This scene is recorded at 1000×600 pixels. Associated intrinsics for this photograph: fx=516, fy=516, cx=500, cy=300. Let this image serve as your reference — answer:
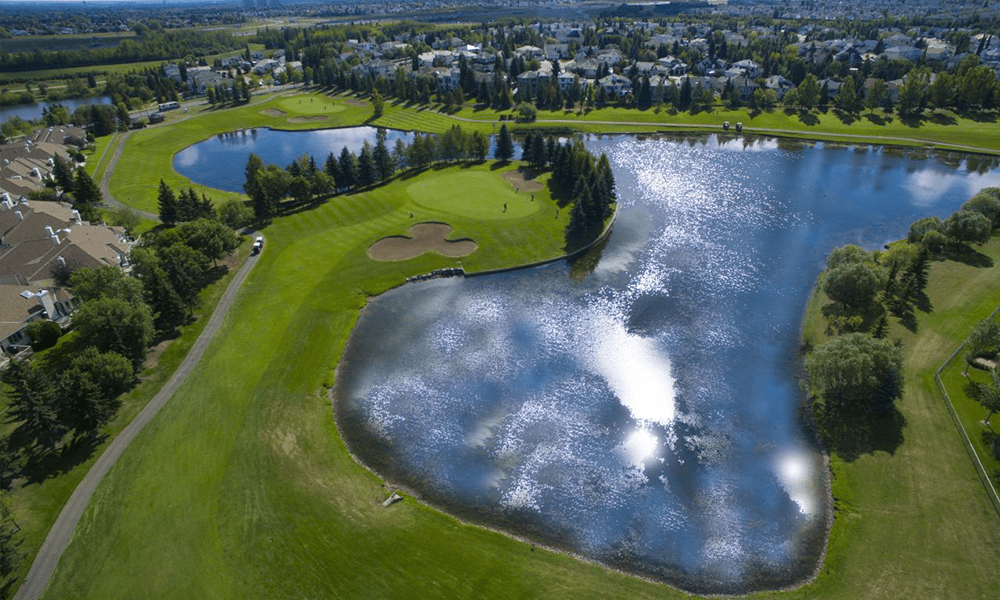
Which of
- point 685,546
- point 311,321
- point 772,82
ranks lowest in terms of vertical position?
point 685,546

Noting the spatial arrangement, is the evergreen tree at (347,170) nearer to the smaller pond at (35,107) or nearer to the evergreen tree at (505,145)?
the evergreen tree at (505,145)

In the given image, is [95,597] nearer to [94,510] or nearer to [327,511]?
[94,510]

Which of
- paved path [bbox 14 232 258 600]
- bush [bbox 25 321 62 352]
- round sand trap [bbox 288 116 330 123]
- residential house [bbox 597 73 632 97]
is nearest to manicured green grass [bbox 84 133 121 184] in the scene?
round sand trap [bbox 288 116 330 123]

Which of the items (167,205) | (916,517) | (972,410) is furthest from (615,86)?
(916,517)

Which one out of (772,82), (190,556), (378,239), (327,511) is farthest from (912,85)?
(190,556)

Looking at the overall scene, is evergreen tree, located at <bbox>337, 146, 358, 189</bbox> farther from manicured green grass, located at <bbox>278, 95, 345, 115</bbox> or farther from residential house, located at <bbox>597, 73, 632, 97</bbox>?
residential house, located at <bbox>597, 73, 632, 97</bbox>
